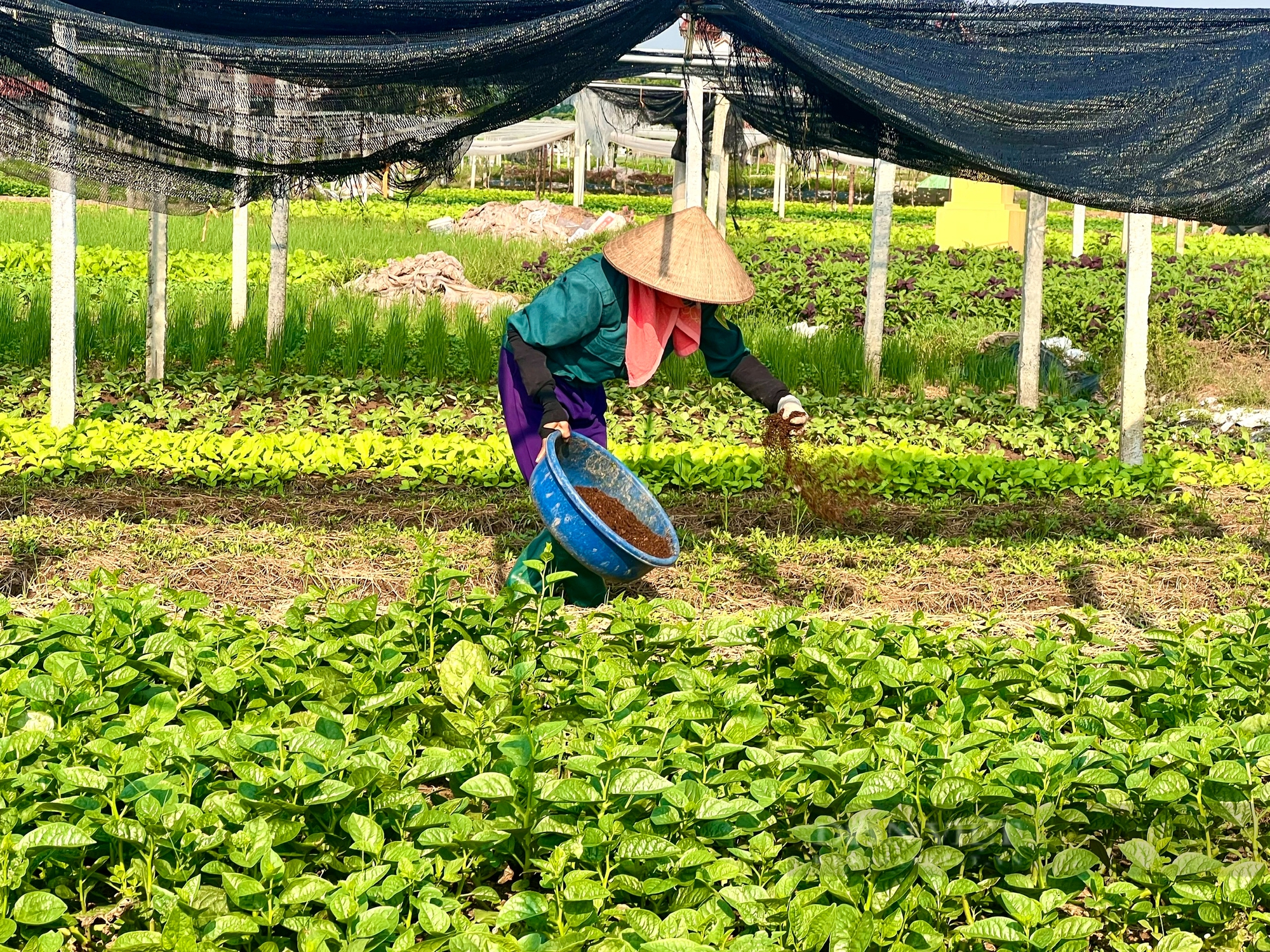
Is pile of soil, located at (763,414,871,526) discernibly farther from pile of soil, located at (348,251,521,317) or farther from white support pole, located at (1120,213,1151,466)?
pile of soil, located at (348,251,521,317)

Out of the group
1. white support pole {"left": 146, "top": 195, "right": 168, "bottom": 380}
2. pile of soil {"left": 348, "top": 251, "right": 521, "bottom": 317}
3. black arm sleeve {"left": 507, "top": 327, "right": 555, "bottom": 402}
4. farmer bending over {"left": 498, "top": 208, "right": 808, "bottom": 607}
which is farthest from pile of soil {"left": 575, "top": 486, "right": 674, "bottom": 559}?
pile of soil {"left": 348, "top": 251, "right": 521, "bottom": 317}

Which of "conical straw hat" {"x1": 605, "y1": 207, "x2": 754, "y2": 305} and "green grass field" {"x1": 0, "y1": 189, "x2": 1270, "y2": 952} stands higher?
"conical straw hat" {"x1": 605, "y1": 207, "x2": 754, "y2": 305}

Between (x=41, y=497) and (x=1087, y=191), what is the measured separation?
403 centimetres

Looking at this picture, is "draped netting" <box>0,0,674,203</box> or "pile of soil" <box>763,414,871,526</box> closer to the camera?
"draped netting" <box>0,0,674,203</box>

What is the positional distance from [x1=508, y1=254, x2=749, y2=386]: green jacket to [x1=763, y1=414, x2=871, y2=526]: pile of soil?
0.36m

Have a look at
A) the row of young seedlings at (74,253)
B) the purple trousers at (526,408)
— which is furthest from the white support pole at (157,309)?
the purple trousers at (526,408)

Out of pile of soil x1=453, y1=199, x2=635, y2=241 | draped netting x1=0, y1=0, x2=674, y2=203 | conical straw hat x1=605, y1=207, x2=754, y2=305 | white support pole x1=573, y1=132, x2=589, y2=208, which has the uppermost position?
white support pole x1=573, y1=132, x2=589, y2=208

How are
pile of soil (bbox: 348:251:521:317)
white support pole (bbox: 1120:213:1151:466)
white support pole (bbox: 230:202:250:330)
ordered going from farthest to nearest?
pile of soil (bbox: 348:251:521:317) → white support pole (bbox: 230:202:250:330) → white support pole (bbox: 1120:213:1151:466)

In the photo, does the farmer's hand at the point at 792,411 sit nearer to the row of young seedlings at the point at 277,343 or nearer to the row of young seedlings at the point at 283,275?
the row of young seedlings at the point at 283,275

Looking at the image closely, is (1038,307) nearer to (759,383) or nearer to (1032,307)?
(1032,307)

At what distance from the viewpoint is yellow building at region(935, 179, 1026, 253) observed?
18031 mm

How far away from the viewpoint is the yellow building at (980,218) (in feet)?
59.2

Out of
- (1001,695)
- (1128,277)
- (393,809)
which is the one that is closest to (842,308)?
(1128,277)

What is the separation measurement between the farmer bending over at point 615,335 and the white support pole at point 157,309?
3.65m
